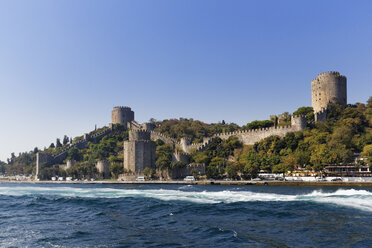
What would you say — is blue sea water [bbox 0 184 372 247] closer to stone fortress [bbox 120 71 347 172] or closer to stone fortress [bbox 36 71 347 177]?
stone fortress [bbox 36 71 347 177]

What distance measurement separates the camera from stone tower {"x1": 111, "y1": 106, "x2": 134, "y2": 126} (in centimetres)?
10730

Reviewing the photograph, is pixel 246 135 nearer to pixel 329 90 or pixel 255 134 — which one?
pixel 255 134

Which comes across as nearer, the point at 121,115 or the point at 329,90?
the point at 329,90

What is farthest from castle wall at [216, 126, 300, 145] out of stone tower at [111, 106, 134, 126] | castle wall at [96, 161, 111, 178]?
stone tower at [111, 106, 134, 126]

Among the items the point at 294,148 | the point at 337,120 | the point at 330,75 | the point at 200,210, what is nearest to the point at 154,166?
the point at 294,148

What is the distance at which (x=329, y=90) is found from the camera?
209ft

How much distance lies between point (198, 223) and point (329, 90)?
5399 centimetres

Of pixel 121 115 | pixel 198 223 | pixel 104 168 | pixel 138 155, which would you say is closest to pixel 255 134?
pixel 138 155

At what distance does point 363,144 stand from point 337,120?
30.6ft

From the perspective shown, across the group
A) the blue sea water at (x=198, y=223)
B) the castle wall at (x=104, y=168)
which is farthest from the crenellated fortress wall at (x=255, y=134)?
the blue sea water at (x=198, y=223)

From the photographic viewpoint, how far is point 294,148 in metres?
51.7

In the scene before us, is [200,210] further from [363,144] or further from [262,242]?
[363,144]

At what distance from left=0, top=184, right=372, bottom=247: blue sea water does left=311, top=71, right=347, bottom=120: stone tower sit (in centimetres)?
4173

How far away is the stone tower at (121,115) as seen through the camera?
107 meters
